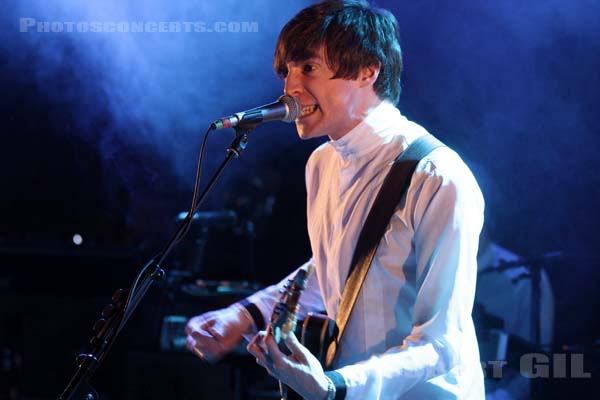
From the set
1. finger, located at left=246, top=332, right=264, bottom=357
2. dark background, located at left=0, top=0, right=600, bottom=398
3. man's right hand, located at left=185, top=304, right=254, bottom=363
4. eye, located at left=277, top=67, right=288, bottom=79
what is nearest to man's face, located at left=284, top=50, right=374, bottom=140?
eye, located at left=277, top=67, right=288, bottom=79

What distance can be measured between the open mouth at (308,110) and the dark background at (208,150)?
5.10ft

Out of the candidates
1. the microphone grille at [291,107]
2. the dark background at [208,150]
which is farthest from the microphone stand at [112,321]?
the dark background at [208,150]

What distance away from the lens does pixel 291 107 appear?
2.37 meters

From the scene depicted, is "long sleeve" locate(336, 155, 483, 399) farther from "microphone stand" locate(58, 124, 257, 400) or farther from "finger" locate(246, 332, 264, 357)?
"microphone stand" locate(58, 124, 257, 400)

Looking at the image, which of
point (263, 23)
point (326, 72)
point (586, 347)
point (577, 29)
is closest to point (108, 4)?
point (263, 23)

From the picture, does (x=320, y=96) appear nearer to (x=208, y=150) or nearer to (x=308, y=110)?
(x=308, y=110)

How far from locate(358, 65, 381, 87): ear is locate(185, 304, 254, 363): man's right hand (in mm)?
877

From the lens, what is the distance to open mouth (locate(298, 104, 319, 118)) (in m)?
2.45

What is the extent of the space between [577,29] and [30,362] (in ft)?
13.7

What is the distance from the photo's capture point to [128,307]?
218 centimetres

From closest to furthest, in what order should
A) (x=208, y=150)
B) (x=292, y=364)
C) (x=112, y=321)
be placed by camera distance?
1. (x=292, y=364)
2. (x=112, y=321)
3. (x=208, y=150)

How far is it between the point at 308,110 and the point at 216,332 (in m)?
0.78

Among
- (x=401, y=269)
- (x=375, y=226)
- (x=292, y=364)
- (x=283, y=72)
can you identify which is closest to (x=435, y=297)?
(x=401, y=269)

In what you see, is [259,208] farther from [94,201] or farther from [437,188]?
[437,188]
